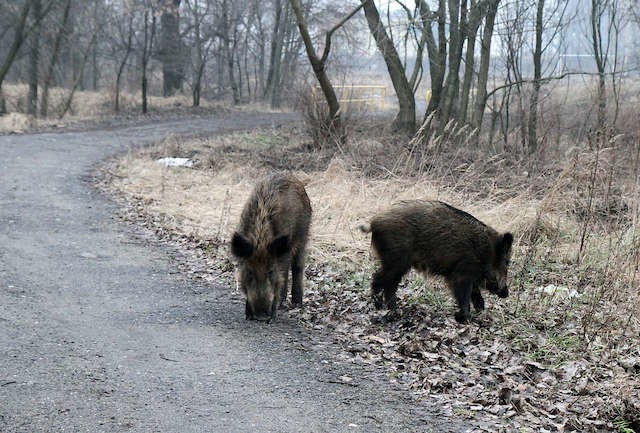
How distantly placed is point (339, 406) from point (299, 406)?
30cm

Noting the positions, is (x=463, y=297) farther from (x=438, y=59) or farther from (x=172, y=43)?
(x=172, y=43)

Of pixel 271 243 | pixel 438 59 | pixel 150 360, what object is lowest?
pixel 150 360

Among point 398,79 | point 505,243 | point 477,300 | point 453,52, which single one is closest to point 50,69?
point 398,79

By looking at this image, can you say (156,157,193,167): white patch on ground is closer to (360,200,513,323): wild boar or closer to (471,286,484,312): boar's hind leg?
(360,200,513,323): wild boar

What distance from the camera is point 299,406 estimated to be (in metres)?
5.64

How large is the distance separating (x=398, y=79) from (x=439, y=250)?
14.1 meters

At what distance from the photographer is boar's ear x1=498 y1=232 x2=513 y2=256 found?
7930 mm

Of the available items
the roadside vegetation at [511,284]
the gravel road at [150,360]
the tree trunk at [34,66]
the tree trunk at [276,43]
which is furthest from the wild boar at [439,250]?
the tree trunk at [276,43]

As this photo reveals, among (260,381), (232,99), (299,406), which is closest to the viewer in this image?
(299,406)

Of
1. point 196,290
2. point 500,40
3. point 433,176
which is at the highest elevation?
point 500,40

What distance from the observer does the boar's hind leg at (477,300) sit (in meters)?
8.12

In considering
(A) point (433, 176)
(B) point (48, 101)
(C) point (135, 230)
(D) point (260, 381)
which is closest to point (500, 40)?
(A) point (433, 176)

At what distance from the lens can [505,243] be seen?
7.98 metres

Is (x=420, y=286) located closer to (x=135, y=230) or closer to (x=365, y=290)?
(x=365, y=290)
